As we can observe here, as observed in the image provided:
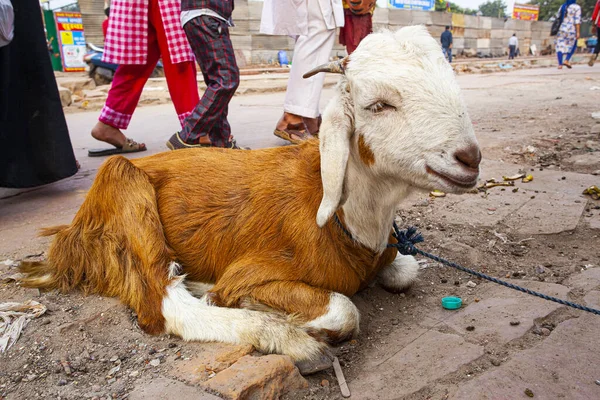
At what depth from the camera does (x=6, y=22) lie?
3.33 meters

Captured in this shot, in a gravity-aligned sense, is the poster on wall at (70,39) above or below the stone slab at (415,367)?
above

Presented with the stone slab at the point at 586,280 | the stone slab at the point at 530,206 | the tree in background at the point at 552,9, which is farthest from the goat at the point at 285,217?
the tree in background at the point at 552,9

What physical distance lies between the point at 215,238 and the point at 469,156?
1229mm

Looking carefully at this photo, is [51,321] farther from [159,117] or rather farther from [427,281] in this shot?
[159,117]

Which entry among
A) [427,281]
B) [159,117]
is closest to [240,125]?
[159,117]

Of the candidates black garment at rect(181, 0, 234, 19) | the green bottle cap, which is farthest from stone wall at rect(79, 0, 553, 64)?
the green bottle cap

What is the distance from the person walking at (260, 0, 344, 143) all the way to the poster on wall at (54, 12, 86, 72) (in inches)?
714

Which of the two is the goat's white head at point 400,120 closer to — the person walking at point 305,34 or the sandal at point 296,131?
the person walking at point 305,34

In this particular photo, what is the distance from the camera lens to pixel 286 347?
2170mm

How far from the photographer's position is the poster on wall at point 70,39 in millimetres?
20766

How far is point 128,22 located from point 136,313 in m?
2.95

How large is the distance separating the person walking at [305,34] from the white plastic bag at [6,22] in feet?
7.93

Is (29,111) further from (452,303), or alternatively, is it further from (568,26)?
(568,26)

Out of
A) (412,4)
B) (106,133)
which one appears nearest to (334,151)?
(106,133)
